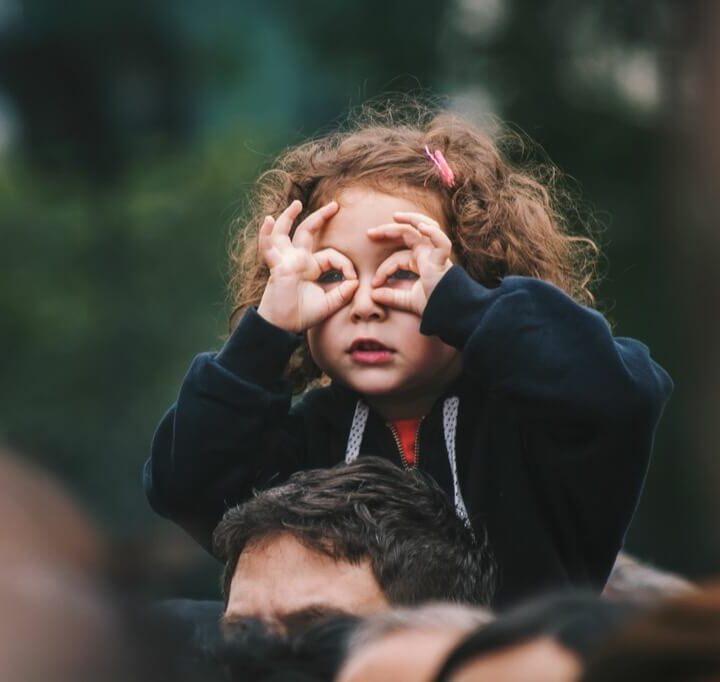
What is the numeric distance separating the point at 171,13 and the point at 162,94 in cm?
62

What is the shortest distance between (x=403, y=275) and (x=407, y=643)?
3.71ft

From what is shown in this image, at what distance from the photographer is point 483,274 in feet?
6.99

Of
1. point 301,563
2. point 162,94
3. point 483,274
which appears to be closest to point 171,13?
point 162,94

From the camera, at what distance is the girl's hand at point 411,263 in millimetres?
1907

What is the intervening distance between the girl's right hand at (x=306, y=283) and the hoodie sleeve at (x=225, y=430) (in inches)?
1.1

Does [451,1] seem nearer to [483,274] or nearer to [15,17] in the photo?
[15,17]

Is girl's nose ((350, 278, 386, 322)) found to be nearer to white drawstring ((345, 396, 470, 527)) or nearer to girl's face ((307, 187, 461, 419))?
girl's face ((307, 187, 461, 419))

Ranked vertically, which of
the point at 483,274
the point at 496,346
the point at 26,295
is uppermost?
the point at 26,295

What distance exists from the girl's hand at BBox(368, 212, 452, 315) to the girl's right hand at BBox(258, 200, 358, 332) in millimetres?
46

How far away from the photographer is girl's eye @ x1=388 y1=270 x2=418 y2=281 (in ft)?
6.40

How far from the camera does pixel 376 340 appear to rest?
1.94 meters

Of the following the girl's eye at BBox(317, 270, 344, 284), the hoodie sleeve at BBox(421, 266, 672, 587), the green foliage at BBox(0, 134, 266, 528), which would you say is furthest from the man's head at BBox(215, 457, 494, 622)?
the green foliage at BBox(0, 134, 266, 528)

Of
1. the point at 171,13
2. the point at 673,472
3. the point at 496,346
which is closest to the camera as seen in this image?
the point at 496,346

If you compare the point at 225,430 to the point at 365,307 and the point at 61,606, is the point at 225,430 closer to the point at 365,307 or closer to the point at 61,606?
the point at 365,307
